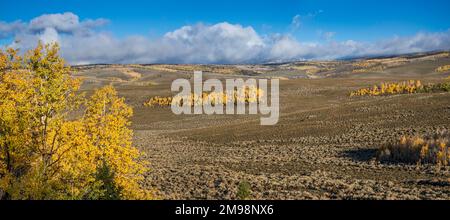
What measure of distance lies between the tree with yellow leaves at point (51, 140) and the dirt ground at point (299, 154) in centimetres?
555

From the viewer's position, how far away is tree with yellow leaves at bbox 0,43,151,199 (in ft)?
36.9

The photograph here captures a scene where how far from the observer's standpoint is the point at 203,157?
32156 mm

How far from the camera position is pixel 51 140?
12.4 meters

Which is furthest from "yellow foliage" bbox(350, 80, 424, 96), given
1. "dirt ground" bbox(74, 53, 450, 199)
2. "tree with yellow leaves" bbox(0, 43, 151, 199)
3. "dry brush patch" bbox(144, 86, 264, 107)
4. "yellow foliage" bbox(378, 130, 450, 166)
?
"tree with yellow leaves" bbox(0, 43, 151, 199)

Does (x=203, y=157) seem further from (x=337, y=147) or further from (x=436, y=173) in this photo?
(x=436, y=173)

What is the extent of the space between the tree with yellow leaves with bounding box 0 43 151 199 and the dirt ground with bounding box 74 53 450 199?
555cm

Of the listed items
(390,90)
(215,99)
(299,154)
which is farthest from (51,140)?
(390,90)

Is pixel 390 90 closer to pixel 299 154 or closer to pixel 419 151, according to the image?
pixel 299 154

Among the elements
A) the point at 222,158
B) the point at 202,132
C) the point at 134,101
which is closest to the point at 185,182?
the point at 222,158

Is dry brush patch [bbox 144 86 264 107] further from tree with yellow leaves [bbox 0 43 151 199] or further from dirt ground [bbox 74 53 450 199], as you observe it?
tree with yellow leaves [bbox 0 43 151 199]

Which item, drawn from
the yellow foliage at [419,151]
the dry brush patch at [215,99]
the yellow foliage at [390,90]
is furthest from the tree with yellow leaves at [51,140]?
the yellow foliage at [390,90]

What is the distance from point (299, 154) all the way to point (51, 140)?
69.5ft
